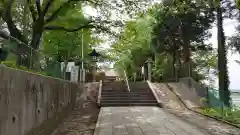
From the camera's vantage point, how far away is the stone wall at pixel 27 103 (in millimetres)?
5078

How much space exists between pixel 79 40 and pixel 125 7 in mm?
14001

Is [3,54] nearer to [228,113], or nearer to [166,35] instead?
[228,113]

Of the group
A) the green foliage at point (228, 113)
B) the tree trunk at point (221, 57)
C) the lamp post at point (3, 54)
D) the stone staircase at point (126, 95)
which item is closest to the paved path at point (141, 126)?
the green foliage at point (228, 113)

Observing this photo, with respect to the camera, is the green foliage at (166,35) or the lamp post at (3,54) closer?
the lamp post at (3,54)

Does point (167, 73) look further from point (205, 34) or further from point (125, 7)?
point (125, 7)

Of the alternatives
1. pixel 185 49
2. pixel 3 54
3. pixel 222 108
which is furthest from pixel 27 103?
pixel 185 49

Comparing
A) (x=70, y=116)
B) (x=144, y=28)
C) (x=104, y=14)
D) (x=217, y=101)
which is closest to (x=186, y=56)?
(x=144, y=28)

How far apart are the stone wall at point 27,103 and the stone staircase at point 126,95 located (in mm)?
5679

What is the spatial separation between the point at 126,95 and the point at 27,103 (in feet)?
35.5

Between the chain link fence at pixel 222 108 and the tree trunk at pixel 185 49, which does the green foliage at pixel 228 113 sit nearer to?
the chain link fence at pixel 222 108

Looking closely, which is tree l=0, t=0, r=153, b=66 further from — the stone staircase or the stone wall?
the stone wall

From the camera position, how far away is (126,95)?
16969 mm

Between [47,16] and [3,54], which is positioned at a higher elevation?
[47,16]

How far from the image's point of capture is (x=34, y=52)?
832cm
